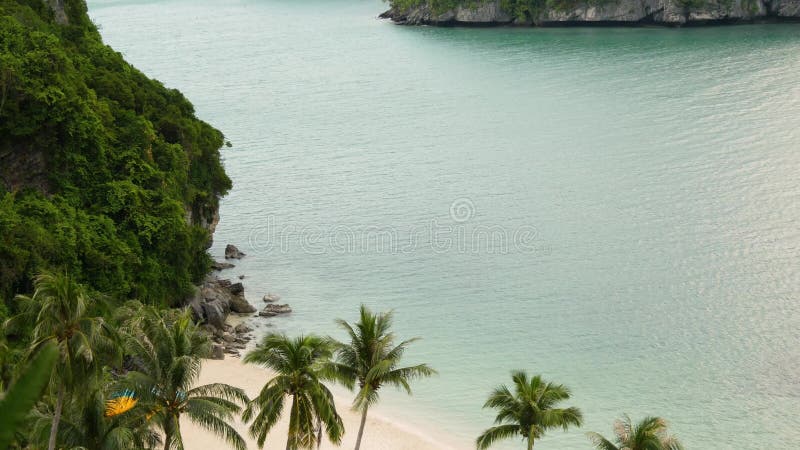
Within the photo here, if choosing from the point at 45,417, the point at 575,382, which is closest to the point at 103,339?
the point at 45,417

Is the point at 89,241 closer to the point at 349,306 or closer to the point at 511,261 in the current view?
the point at 349,306

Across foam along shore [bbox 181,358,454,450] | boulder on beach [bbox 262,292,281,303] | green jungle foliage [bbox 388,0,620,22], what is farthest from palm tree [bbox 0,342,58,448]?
green jungle foliage [bbox 388,0,620,22]

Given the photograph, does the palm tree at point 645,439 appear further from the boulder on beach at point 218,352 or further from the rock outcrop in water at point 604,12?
the rock outcrop in water at point 604,12

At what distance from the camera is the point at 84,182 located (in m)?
37.8

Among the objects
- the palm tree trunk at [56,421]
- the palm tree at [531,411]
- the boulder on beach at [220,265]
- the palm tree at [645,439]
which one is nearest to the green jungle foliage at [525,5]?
the boulder on beach at [220,265]

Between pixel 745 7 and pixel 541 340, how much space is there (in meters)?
89.0

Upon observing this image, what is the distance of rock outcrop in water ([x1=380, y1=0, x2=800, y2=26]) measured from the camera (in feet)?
377

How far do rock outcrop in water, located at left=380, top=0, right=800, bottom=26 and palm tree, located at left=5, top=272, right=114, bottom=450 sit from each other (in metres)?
107

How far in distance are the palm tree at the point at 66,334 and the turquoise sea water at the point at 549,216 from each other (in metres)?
16.8

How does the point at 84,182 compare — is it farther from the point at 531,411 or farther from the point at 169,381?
the point at 531,411

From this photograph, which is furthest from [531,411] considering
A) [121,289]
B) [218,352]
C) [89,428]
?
[121,289]

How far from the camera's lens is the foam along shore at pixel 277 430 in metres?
31.5

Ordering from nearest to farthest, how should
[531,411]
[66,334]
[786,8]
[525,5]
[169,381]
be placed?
[66,334] → [169,381] → [531,411] → [786,8] → [525,5]

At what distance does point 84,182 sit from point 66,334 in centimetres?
1901
